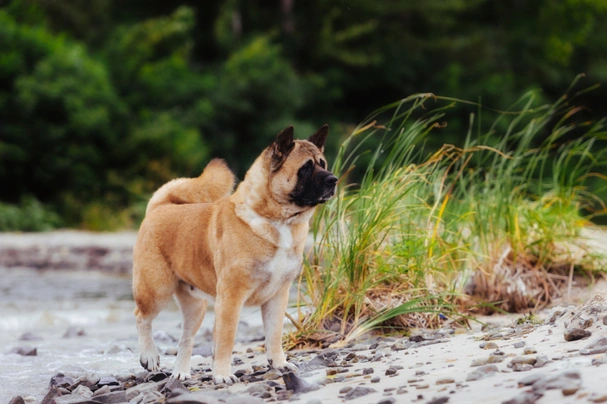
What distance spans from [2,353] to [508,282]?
3.81m

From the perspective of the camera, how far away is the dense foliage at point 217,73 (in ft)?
65.1

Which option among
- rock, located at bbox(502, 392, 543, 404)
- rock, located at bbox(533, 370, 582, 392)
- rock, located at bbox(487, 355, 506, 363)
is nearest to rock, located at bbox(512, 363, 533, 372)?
rock, located at bbox(487, 355, 506, 363)

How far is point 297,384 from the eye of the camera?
11.8 ft

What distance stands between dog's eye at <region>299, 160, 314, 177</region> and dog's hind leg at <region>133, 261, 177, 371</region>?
1.07 m

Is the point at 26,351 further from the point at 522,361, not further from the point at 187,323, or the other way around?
the point at 522,361

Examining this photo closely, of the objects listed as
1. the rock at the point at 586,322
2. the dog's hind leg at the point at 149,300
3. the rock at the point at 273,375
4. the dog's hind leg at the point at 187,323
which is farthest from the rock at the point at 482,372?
the dog's hind leg at the point at 149,300

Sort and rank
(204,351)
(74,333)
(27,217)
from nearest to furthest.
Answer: (204,351) → (74,333) → (27,217)

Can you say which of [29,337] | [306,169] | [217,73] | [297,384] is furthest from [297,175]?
[217,73]

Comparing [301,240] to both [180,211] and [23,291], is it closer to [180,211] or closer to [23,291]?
[180,211]

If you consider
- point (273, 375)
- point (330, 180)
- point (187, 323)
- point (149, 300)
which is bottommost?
point (273, 375)

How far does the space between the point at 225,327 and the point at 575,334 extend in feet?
5.79

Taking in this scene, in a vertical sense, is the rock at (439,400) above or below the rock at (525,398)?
below

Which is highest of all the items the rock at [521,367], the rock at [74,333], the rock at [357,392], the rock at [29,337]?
the rock at [357,392]

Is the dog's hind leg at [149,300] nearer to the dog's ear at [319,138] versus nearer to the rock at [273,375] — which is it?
the rock at [273,375]
